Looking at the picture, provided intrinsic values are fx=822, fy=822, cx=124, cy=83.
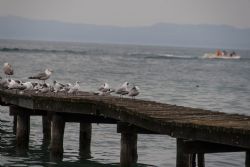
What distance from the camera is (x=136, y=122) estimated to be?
2417cm

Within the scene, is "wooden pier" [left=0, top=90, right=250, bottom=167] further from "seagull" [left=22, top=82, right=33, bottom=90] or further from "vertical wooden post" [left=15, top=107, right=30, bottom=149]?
"seagull" [left=22, top=82, right=33, bottom=90]

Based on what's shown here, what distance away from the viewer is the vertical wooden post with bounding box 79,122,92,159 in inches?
1210

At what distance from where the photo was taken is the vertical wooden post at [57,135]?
28.5 metres

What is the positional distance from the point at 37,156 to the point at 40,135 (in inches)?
244

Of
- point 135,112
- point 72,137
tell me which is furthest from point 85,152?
point 135,112

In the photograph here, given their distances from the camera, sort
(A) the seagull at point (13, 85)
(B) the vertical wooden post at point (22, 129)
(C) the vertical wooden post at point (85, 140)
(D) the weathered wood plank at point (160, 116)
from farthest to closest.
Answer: (A) the seagull at point (13, 85) → (C) the vertical wooden post at point (85, 140) → (B) the vertical wooden post at point (22, 129) → (D) the weathered wood plank at point (160, 116)

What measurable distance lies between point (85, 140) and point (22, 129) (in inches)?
94.8

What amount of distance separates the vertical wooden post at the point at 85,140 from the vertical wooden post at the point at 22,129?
2.06 meters

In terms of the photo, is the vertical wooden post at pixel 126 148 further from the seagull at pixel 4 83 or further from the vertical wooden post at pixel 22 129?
the seagull at pixel 4 83

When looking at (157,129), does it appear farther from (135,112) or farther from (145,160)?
(145,160)

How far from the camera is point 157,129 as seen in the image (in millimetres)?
23172

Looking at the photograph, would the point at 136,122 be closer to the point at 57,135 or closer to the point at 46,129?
the point at 57,135

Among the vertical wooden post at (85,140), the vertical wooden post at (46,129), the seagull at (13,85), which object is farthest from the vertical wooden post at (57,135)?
the vertical wooden post at (46,129)

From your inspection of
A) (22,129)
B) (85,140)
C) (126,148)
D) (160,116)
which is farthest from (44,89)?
(160,116)
